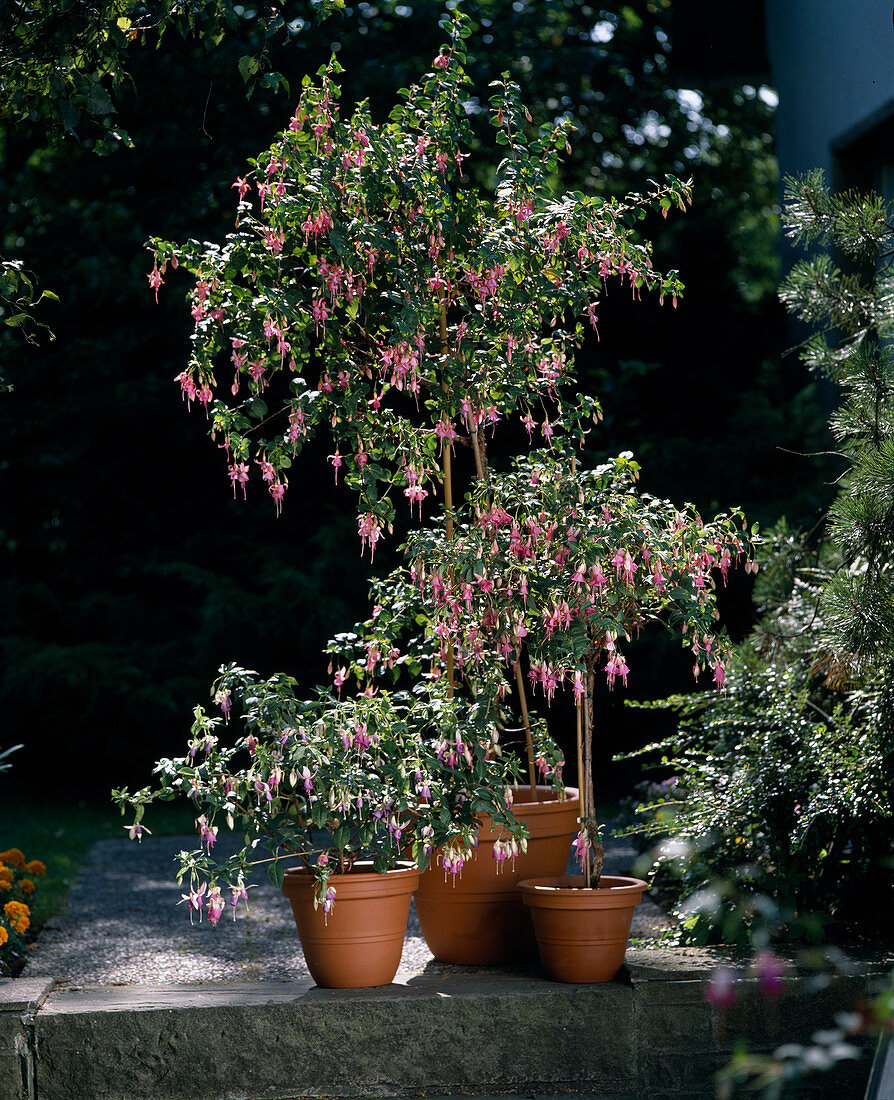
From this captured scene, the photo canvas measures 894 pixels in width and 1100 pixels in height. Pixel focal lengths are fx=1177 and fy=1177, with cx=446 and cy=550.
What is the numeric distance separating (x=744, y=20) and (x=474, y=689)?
608 centimetres

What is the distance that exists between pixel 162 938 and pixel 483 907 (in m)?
1.57

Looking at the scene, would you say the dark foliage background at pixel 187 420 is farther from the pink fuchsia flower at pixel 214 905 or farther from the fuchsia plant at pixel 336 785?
the pink fuchsia flower at pixel 214 905

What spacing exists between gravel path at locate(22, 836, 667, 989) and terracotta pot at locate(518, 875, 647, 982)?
1.28 ft

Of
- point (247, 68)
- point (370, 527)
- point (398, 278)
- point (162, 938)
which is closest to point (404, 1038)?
point (370, 527)

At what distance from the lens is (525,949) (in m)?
3.39

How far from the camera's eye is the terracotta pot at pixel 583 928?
3006 millimetres

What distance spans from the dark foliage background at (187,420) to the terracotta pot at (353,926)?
158 inches

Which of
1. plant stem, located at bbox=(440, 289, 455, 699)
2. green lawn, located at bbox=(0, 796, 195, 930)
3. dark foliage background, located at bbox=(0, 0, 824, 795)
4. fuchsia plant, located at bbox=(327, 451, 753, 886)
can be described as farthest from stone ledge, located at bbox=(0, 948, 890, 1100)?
dark foliage background, located at bbox=(0, 0, 824, 795)

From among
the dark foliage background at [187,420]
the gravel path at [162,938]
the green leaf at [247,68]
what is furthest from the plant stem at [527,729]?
the dark foliage background at [187,420]

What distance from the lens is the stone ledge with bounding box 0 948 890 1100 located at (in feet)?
9.41

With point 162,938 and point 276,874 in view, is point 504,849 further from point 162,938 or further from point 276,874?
point 162,938

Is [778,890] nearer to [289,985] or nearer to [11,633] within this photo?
[289,985]

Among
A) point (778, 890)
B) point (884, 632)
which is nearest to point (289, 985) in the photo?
point (778, 890)

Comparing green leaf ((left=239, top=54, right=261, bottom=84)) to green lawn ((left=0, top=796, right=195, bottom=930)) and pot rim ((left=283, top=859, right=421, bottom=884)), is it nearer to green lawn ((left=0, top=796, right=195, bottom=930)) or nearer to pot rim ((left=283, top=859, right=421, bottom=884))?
pot rim ((left=283, top=859, right=421, bottom=884))
